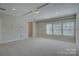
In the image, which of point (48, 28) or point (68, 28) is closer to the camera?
point (68, 28)

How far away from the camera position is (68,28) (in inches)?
90.5

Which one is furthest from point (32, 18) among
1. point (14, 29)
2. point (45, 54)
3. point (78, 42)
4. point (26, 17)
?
point (78, 42)

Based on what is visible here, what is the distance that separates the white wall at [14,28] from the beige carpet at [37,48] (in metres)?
0.16

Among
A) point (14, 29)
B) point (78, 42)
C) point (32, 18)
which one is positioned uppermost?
point (32, 18)

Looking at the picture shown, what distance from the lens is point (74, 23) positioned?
88.0 inches

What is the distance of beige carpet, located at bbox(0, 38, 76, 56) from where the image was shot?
219 centimetres

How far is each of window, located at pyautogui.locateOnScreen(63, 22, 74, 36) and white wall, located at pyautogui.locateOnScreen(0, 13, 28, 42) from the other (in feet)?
3.28

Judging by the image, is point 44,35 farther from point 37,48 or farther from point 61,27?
point 61,27

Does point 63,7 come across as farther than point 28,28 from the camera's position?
No

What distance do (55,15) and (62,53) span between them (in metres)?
0.95

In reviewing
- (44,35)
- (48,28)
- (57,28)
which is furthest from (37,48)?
(57,28)

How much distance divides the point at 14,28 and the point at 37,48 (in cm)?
80

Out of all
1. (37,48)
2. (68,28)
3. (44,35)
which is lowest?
(37,48)

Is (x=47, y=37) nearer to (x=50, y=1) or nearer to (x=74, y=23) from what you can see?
(x=74, y=23)
